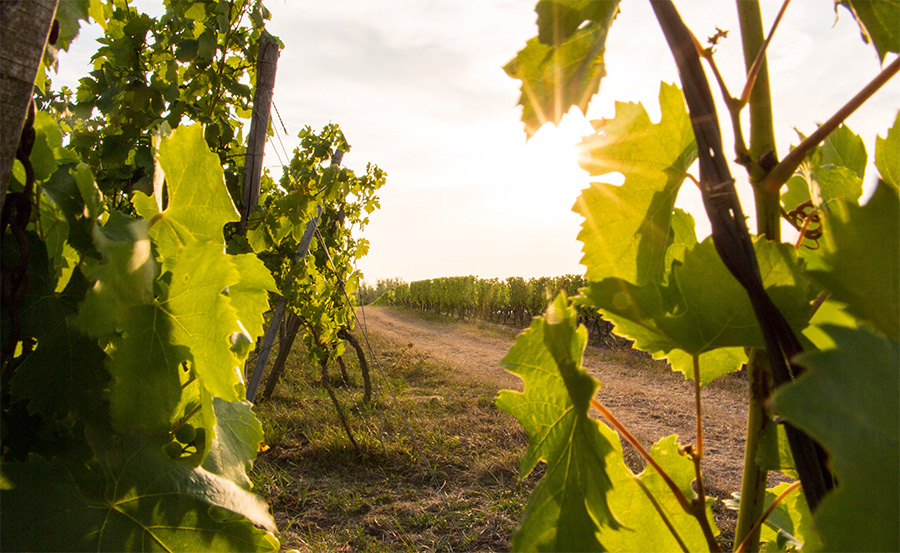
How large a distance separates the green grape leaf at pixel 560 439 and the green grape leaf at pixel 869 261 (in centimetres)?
18

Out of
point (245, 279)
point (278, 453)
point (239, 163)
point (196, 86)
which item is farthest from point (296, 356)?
point (245, 279)

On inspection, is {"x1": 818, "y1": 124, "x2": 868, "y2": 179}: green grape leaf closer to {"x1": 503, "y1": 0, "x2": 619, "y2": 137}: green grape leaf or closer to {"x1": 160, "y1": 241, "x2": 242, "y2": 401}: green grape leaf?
{"x1": 503, "y1": 0, "x2": 619, "y2": 137}: green grape leaf

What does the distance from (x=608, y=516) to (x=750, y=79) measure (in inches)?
15.2

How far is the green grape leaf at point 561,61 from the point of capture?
0.47 metres

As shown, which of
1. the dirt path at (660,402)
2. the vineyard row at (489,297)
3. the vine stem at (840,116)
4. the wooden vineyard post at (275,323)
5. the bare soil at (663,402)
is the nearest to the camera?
the vine stem at (840,116)

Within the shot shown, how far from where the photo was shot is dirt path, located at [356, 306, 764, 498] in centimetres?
623

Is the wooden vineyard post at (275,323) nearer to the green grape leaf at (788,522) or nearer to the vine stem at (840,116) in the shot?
the green grape leaf at (788,522)

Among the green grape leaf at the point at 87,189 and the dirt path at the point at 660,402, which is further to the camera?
the dirt path at the point at 660,402

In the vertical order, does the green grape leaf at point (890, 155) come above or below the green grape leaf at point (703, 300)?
above

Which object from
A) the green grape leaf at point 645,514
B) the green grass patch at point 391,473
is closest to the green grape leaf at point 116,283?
the green grape leaf at point 645,514

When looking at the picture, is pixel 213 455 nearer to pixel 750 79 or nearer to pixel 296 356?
pixel 750 79

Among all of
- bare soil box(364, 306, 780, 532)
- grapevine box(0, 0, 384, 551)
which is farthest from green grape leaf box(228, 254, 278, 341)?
bare soil box(364, 306, 780, 532)

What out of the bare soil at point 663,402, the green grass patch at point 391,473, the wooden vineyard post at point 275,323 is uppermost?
the wooden vineyard post at point 275,323

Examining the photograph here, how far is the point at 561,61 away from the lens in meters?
0.49
